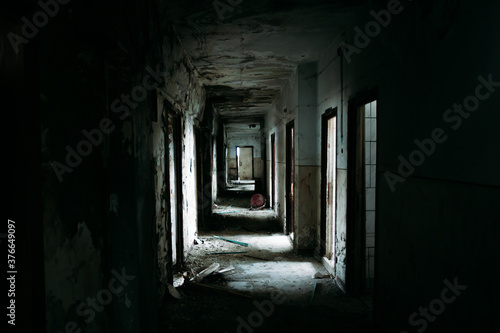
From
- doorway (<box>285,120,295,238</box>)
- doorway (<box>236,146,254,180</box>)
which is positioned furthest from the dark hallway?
doorway (<box>236,146,254,180</box>)

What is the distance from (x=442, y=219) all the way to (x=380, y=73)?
1.38 meters

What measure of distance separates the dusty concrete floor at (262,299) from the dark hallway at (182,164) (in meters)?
0.02

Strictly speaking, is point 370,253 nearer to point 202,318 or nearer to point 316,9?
point 202,318

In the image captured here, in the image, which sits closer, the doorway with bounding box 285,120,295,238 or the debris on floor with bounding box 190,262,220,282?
the debris on floor with bounding box 190,262,220,282

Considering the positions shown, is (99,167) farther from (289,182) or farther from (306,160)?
(289,182)

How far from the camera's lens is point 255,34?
12.0 feet

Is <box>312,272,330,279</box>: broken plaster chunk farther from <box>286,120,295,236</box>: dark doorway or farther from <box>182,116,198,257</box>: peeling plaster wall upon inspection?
<box>286,120,295,236</box>: dark doorway

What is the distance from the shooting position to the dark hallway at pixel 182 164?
4.44 feet

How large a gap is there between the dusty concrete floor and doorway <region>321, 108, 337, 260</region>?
412 mm

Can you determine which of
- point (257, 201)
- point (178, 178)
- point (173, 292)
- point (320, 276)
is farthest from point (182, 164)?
point (257, 201)

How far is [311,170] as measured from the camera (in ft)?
16.4

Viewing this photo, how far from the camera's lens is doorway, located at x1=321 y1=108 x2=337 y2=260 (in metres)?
4.53

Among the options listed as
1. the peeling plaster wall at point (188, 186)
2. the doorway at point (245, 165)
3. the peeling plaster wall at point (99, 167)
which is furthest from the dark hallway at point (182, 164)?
the doorway at point (245, 165)

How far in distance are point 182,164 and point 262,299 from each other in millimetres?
2197
